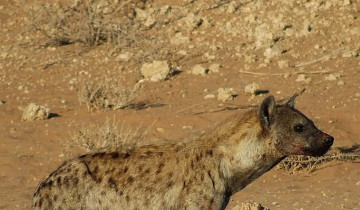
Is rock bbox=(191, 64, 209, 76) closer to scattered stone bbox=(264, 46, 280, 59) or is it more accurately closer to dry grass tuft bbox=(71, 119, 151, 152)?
scattered stone bbox=(264, 46, 280, 59)

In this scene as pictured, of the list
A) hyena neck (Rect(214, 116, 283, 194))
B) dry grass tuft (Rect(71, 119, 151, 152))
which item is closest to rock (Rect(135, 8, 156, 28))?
dry grass tuft (Rect(71, 119, 151, 152))

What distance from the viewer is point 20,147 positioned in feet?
39.4

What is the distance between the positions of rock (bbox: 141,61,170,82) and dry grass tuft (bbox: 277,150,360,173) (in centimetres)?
430

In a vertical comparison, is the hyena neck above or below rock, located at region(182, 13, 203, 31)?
above

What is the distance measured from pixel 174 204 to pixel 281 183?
4.33m

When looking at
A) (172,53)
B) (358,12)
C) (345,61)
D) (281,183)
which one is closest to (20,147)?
(281,183)

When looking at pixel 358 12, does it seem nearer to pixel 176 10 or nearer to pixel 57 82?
pixel 176 10

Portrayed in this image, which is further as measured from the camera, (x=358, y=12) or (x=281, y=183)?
(x=358, y=12)

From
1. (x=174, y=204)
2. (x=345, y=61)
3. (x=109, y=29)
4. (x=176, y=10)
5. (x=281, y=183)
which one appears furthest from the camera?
(x=176, y=10)

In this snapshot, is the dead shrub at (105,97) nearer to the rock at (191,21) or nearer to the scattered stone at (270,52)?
the scattered stone at (270,52)

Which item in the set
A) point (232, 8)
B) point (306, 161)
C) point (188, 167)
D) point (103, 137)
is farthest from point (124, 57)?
point (188, 167)

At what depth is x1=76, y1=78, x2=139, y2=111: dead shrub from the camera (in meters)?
13.3

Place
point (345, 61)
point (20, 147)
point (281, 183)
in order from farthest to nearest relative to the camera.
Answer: point (345, 61)
point (20, 147)
point (281, 183)

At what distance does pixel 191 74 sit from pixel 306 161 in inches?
185
